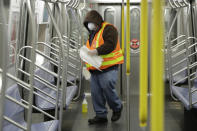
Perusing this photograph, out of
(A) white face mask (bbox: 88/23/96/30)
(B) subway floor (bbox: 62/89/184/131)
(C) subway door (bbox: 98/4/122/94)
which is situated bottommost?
(B) subway floor (bbox: 62/89/184/131)

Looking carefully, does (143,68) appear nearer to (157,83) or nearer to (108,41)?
(157,83)

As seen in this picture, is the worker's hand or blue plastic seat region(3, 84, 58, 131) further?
the worker's hand

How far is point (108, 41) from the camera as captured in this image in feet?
11.6

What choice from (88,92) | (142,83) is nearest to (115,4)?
(88,92)

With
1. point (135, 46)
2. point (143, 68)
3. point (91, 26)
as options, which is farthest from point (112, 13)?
point (143, 68)

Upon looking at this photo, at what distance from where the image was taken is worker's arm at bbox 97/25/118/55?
137 inches

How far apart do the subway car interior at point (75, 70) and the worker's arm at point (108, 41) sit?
141 millimetres

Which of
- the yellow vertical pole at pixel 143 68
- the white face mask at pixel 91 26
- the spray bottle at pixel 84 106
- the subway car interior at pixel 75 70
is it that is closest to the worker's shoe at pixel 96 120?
the subway car interior at pixel 75 70

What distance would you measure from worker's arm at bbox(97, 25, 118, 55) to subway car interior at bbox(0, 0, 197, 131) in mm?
141

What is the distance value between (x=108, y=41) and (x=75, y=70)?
121 cm

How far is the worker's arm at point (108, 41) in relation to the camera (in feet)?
11.4

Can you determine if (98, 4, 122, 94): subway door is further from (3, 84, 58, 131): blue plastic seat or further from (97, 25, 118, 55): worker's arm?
(3, 84, 58, 131): blue plastic seat

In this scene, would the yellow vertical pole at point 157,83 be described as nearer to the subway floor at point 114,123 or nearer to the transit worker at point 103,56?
the transit worker at point 103,56

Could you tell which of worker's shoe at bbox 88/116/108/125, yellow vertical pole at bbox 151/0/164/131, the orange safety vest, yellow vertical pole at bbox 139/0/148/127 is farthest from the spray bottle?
yellow vertical pole at bbox 151/0/164/131
